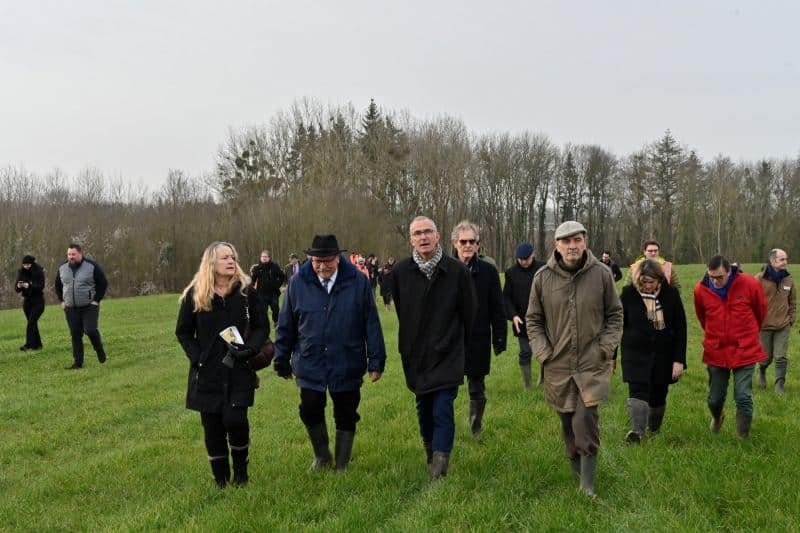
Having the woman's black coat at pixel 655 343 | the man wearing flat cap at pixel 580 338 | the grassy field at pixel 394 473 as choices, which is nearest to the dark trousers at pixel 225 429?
the grassy field at pixel 394 473

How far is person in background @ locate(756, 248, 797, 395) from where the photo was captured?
940cm

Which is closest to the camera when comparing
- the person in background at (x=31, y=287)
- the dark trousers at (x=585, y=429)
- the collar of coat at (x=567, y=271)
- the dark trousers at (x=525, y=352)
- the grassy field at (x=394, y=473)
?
the grassy field at (x=394, y=473)

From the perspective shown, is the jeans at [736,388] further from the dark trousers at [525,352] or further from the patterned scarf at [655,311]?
the dark trousers at [525,352]

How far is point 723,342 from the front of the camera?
21.0 feet

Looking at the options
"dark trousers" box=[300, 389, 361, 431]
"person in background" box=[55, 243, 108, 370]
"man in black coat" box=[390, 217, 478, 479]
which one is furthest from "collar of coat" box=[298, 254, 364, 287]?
"person in background" box=[55, 243, 108, 370]

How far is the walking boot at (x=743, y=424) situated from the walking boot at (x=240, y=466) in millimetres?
4873

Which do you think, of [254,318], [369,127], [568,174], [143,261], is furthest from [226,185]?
[254,318]

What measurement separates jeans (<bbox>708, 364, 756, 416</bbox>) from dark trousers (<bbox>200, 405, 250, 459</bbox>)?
15.5 ft

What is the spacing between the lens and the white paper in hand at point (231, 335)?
496cm

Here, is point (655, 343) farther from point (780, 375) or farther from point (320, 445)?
point (780, 375)

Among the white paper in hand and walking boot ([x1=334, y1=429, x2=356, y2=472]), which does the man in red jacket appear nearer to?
walking boot ([x1=334, y1=429, x2=356, y2=472])

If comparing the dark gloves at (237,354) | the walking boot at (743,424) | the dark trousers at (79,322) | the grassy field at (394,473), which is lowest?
the grassy field at (394,473)

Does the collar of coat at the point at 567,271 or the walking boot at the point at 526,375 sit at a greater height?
the collar of coat at the point at 567,271

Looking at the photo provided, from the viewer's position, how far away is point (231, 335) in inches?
197
